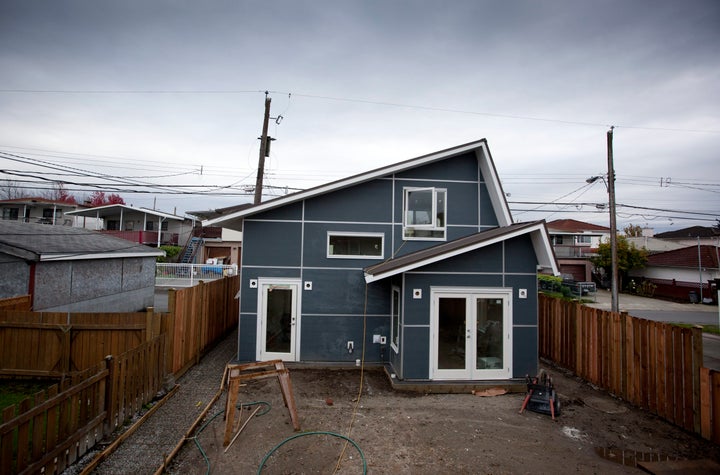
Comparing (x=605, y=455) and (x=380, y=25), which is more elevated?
(x=380, y=25)

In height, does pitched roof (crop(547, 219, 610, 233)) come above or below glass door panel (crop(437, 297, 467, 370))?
above

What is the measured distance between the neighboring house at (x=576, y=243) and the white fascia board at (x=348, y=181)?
927 inches

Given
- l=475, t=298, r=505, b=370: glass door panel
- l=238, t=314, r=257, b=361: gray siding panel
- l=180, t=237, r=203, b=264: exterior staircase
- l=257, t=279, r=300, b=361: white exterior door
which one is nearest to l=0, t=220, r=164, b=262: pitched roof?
l=238, t=314, r=257, b=361: gray siding panel

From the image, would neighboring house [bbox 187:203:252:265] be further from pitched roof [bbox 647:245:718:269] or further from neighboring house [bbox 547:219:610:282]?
pitched roof [bbox 647:245:718:269]

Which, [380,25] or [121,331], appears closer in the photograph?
[121,331]

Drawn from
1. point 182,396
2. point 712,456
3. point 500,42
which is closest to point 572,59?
point 500,42

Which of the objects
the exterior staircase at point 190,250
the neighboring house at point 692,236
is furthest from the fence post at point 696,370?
the neighboring house at point 692,236

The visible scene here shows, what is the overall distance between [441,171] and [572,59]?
712cm

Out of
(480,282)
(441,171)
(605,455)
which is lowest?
(605,455)

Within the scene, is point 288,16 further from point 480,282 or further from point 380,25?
point 480,282

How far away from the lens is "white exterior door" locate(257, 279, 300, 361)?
29.8ft

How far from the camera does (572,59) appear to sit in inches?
484

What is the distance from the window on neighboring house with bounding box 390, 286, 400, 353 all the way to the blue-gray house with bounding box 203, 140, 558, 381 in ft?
0.09

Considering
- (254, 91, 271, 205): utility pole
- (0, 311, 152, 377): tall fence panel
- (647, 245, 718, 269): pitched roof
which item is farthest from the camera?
(647, 245, 718, 269): pitched roof
